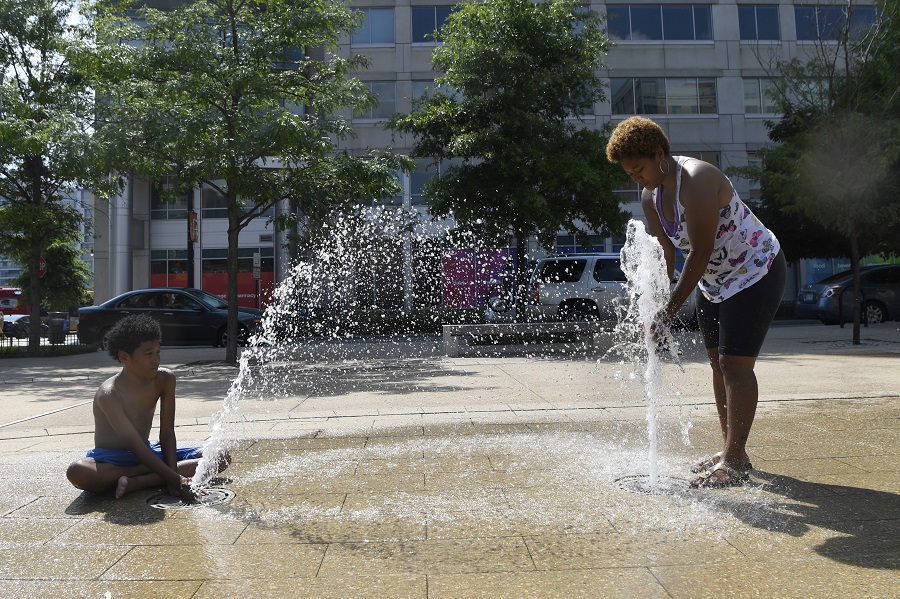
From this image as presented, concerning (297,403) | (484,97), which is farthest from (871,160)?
(297,403)

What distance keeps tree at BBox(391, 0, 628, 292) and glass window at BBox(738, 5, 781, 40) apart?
1602cm

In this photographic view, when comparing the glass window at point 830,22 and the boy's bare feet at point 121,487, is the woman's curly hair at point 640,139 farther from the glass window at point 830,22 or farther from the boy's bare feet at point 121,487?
the glass window at point 830,22

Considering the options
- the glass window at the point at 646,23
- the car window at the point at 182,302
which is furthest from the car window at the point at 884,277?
the car window at the point at 182,302

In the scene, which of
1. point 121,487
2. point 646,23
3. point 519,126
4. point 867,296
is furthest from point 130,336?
point 646,23

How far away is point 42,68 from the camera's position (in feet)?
56.1

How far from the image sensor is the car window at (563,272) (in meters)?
18.5

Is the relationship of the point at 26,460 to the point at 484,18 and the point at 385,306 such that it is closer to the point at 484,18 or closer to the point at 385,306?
the point at 484,18

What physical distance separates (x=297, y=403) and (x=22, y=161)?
44.6 ft

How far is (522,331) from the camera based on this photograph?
45.9 feet

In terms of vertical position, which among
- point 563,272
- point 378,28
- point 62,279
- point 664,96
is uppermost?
point 378,28

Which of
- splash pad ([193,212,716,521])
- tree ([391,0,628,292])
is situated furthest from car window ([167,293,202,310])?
splash pad ([193,212,716,521])

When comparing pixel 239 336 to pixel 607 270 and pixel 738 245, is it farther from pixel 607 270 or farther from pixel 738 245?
pixel 738 245

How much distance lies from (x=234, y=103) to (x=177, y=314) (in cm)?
589

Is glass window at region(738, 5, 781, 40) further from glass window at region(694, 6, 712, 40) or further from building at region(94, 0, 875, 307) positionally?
glass window at region(694, 6, 712, 40)
